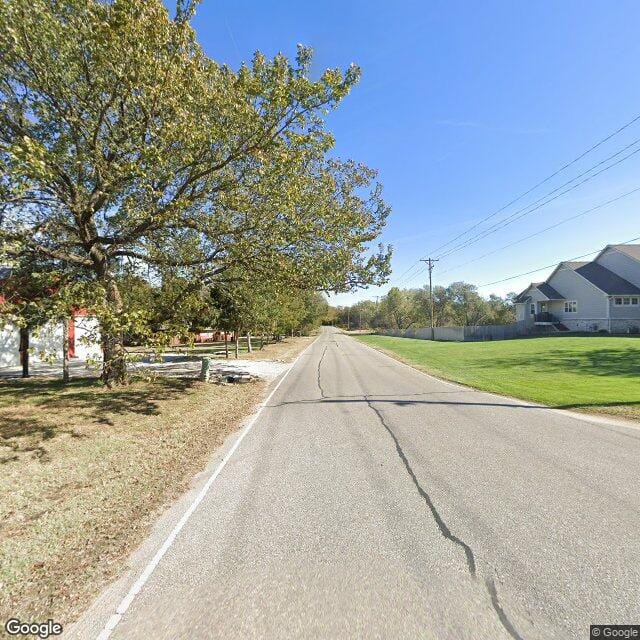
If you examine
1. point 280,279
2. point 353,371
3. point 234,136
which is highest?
point 234,136

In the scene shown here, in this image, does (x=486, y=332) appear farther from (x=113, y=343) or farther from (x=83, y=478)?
(x=83, y=478)

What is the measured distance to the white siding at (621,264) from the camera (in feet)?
128

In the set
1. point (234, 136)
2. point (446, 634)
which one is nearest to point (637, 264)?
point (234, 136)

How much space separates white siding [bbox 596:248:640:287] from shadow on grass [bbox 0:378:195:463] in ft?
154

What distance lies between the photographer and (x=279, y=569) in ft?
10.4

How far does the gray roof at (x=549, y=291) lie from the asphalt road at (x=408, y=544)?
4297cm

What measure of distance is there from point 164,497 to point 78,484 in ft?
4.47

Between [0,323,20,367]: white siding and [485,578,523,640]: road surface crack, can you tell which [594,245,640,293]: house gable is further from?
[0,323,20,367]: white siding

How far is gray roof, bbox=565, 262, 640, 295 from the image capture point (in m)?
37.7

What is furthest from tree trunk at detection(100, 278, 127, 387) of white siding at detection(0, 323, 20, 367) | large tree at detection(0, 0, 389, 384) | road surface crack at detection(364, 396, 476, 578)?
white siding at detection(0, 323, 20, 367)

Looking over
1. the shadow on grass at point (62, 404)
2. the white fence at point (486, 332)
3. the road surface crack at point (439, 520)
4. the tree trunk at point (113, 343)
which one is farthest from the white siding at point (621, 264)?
the tree trunk at point (113, 343)

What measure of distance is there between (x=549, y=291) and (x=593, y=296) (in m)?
5.64

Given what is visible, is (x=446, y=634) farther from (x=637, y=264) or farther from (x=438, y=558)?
(x=637, y=264)

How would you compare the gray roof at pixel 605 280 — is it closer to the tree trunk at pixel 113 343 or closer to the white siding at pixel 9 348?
the tree trunk at pixel 113 343
